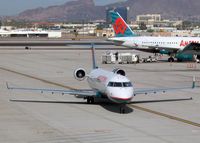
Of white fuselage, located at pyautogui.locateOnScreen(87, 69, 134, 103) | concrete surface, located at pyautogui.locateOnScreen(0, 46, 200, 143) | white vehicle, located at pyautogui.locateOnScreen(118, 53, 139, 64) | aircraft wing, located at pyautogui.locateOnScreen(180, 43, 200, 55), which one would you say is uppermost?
white fuselage, located at pyautogui.locateOnScreen(87, 69, 134, 103)

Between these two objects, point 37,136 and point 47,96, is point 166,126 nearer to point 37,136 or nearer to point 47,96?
point 37,136

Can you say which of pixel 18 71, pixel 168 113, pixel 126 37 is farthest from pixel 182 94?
pixel 126 37

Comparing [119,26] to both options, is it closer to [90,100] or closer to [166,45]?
[166,45]

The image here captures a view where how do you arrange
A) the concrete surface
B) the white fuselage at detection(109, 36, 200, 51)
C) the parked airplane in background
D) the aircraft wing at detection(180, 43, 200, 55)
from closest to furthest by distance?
the concrete surface → the aircraft wing at detection(180, 43, 200, 55) → the parked airplane in background → the white fuselage at detection(109, 36, 200, 51)

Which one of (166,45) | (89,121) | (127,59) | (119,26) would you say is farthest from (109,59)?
(89,121)

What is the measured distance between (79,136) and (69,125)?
2735 millimetres

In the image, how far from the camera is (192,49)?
75938mm

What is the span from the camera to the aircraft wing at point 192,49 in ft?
246

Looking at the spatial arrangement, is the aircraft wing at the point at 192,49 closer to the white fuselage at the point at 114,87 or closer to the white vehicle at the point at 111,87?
the white vehicle at the point at 111,87

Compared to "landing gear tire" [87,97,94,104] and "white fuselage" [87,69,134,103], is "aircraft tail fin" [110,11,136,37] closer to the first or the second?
"landing gear tire" [87,97,94,104]

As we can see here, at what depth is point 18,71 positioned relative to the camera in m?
59.3

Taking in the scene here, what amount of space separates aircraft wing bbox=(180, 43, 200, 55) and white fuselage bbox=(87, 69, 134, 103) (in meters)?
44.8

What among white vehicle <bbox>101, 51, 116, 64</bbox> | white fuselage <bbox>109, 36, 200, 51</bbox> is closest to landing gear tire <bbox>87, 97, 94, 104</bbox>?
white vehicle <bbox>101, 51, 116, 64</bbox>

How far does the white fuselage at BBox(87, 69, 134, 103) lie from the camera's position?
93.0ft
